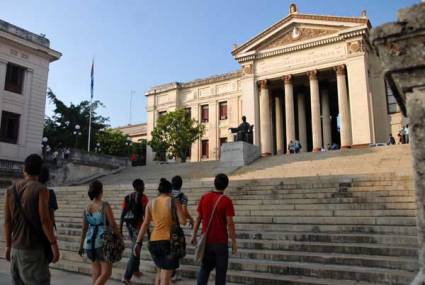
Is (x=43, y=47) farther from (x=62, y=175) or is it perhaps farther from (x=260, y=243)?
(x=260, y=243)

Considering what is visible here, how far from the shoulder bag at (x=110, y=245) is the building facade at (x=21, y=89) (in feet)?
72.6

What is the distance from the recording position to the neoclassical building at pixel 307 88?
30594 millimetres

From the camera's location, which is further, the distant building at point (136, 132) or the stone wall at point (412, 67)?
the distant building at point (136, 132)

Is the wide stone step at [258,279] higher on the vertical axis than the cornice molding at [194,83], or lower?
lower

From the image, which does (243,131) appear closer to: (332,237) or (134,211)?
(332,237)

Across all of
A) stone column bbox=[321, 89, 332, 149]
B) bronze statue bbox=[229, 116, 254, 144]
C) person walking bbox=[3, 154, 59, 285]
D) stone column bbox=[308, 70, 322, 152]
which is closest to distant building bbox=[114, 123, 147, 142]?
stone column bbox=[321, 89, 332, 149]

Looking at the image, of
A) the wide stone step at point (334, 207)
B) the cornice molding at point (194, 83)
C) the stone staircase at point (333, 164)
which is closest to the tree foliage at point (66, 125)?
the cornice molding at point (194, 83)

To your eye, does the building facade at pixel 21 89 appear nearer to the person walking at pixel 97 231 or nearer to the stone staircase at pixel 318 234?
the stone staircase at pixel 318 234

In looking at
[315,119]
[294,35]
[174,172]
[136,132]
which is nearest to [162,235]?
[174,172]

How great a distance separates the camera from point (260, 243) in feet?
24.6

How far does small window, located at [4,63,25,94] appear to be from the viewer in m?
25.4

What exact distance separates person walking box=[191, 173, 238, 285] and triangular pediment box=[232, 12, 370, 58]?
97.7 ft

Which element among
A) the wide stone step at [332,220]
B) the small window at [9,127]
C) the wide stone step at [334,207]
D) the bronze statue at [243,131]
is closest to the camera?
the wide stone step at [332,220]

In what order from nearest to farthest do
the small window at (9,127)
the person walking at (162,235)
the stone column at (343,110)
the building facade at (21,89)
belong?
the person walking at (162,235), the small window at (9,127), the building facade at (21,89), the stone column at (343,110)
